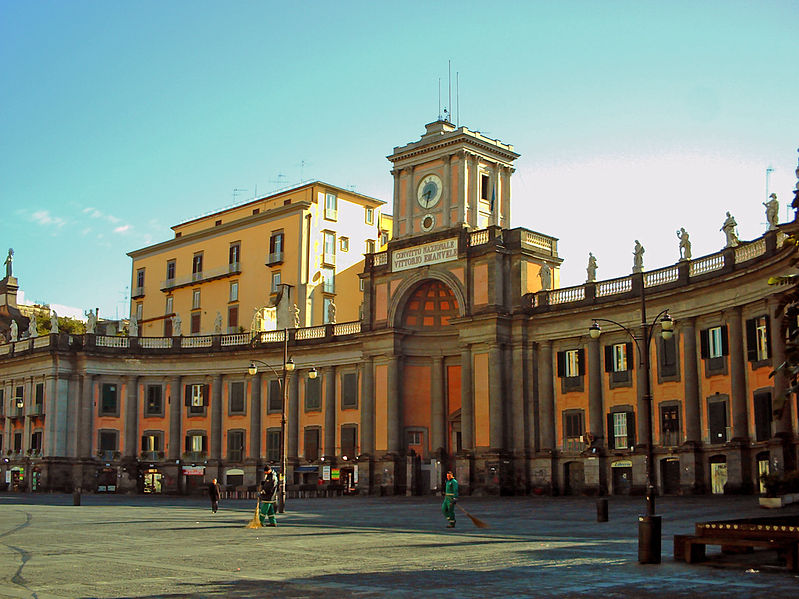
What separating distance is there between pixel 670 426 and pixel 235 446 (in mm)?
34459

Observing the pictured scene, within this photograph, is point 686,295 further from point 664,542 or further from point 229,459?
point 229,459

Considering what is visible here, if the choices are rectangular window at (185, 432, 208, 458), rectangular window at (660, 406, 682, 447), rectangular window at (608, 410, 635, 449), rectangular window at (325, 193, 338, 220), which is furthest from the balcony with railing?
rectangular window at (660, 406, 682, 447)

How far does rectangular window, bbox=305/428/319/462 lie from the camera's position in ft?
224

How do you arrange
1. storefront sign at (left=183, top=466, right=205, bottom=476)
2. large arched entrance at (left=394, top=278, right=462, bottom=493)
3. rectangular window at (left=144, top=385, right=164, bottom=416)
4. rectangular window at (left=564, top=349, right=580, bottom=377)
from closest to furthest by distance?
1. rectangular window at (left=564, top=349, right=580, bottom=377)
2. large arched entrance at (left=394, top=278, right=462, bottom=493)
3. storefront sign at (left=183, top=466, right=205, bottom=476)
4. rectangular window at (left=144, top=385, right=164, bottom=416)

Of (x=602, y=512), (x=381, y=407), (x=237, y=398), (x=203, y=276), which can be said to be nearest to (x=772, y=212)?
(x=602, y=512)

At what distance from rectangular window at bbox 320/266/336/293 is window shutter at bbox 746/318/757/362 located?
41487 millimetres

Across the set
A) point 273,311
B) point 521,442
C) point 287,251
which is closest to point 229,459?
point 273,311

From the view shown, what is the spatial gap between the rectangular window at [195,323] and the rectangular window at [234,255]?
5.97 metres

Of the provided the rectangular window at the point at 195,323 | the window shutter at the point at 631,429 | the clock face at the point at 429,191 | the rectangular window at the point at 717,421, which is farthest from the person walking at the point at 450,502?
the rectangular window at the point at 195,323

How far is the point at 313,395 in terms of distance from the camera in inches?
2724

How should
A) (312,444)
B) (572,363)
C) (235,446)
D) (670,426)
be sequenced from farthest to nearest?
(235,446)
(312,444)
(572,363)
(670,426)

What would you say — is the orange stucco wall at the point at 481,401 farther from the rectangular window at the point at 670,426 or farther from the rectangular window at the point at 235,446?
the rectangular window at the point at 235,446

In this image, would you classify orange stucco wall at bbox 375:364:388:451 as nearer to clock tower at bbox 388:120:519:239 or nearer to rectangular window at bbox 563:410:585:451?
clock tower at bbox 388:120:519:239

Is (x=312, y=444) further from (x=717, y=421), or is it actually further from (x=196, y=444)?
(x=717, y=421)
